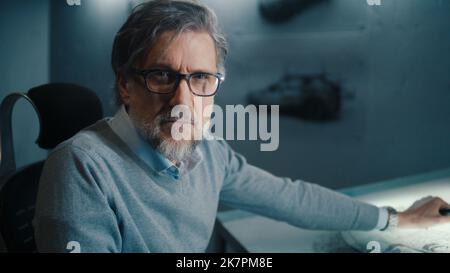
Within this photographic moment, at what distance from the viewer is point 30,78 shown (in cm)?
86

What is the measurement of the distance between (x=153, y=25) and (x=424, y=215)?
2.42ft

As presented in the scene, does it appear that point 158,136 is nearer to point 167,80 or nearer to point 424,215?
point 167,80

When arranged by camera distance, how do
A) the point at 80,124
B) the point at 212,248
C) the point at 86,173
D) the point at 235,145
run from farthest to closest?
1. the point at 212,248
2. the point at 235,145
3. the point at 80,124
4. the point at 86,173

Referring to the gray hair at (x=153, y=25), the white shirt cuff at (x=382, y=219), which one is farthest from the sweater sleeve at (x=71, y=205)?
the white shirt cuff at (x=382, y=219)

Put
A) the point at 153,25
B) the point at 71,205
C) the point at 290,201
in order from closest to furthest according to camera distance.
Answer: the point at 71,205 → the point at 153,25 → the point at 290,201

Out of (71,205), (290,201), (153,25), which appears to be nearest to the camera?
(71,205)

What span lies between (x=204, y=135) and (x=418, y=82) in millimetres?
514

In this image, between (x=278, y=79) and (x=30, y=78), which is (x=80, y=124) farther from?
(x=278, y=79)

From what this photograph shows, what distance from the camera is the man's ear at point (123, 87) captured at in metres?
0.84

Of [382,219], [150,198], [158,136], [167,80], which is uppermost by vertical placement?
[167,80]

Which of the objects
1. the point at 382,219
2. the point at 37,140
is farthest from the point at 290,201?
the point at 37,140

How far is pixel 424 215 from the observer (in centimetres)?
99

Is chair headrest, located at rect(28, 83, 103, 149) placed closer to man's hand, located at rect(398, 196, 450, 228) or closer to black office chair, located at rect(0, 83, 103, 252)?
black office chair, located at rect(0, 83, 103, 252)
